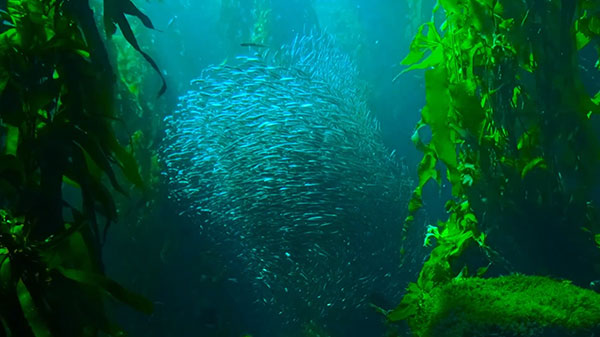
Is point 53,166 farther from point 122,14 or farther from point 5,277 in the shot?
point 122,14

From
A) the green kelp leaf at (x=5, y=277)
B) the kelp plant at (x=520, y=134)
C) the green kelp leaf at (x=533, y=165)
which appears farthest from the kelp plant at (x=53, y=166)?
the green kelp leaf at (x=533, y=165)

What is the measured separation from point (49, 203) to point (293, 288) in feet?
12.9

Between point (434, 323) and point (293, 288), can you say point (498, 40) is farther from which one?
point (293, 288)

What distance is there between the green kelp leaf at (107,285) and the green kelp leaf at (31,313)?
112 millimetres

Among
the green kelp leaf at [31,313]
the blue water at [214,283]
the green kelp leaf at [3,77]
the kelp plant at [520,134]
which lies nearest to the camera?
the green kelp leaf at [31,313]

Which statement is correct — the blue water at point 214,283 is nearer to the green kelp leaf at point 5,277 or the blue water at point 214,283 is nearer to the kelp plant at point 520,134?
the kelp plant at point 520,134

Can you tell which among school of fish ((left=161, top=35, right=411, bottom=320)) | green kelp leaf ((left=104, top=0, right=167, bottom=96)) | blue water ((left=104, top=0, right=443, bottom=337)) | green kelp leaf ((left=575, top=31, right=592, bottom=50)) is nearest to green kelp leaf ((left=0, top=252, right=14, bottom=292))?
green kelp leaf ((left=104, top=0, right=167, bottom=96))

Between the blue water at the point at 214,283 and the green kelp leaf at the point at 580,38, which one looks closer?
the green kelp leaf at the point at 580,38

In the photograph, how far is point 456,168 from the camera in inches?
110

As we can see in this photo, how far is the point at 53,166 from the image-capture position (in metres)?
1.62

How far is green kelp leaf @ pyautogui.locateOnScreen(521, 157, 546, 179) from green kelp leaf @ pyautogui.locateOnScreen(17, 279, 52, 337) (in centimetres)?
249

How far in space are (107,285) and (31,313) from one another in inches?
8.5

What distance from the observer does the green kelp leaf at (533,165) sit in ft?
9.13

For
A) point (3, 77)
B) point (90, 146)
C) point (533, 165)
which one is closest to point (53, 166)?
point (90, 146)
